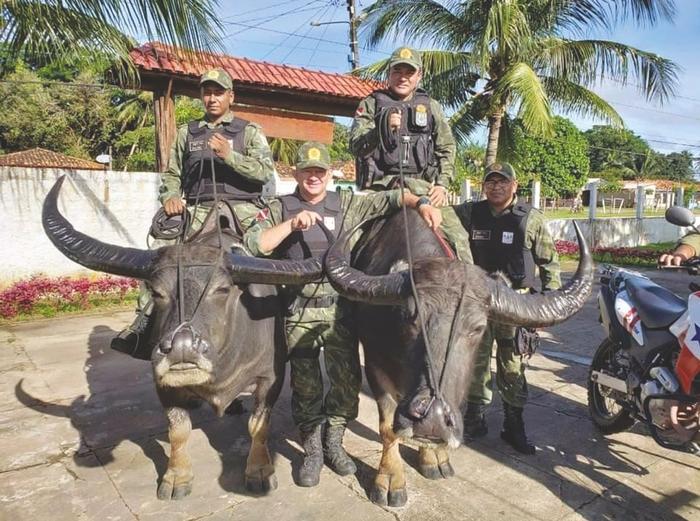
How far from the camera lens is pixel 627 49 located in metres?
12.5

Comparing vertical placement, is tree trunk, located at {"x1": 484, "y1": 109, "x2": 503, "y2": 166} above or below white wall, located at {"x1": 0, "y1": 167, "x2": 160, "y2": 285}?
above

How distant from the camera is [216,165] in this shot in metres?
4.46

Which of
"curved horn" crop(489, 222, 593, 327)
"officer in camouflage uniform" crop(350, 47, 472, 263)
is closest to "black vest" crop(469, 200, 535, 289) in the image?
"officer in camouflage uniform" crop(350, 47, 472, 263)

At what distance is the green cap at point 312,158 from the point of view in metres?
3.68

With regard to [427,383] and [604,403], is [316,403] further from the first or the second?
[604,403]

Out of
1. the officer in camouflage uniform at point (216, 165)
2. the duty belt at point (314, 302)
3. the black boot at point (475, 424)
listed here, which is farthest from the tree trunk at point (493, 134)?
the duty belt at point (314, 302)

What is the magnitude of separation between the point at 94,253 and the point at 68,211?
23.2ft

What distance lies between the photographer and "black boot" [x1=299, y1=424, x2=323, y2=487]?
3566mm

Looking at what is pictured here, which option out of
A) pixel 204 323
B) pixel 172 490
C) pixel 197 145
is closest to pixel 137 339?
pixel 172 490

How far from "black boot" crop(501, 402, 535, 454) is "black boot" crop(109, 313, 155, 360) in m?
2.77

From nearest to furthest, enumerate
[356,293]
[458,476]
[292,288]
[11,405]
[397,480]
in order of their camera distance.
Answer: [356,293] < [397,480] < [458,476] < [292,288] < [11,405]

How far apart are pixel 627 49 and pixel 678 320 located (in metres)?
11.4

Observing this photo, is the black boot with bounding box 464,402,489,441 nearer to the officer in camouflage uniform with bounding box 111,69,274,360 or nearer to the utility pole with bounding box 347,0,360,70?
the officer in camouflage uniform with bounding box 111,69,274,360

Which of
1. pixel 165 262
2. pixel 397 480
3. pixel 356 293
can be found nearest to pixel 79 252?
pixel 165 262
